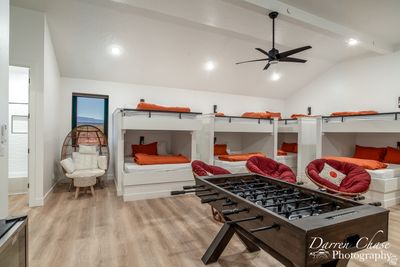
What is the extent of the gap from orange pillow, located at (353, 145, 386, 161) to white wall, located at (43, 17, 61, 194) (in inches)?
256

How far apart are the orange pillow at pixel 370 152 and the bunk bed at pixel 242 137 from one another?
6.56ft

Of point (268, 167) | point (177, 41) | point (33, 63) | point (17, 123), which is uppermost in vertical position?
point (177, 41)

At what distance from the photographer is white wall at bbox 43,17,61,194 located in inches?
136

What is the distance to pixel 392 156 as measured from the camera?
4469 mm

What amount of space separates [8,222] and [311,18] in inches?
180

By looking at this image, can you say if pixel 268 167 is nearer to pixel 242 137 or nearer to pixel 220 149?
pixel 220 149

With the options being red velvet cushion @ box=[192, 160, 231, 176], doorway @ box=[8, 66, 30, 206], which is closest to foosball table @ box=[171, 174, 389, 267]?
red velvet cushion @ box=[192, 160, 231, 176]

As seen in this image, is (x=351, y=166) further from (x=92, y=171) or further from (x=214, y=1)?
(x=92, y=171)

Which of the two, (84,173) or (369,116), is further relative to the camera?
(369,116)

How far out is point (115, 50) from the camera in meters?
4.25

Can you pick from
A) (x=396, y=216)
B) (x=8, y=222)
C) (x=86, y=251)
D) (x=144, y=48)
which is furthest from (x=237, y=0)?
(x=396, y=216)

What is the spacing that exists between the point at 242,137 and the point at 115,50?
4.15m

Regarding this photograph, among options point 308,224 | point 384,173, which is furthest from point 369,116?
point 308,224

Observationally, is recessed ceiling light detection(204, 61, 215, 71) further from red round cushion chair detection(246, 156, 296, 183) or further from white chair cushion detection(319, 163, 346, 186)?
white chair cushion detection(319, 163, 346, 186)
